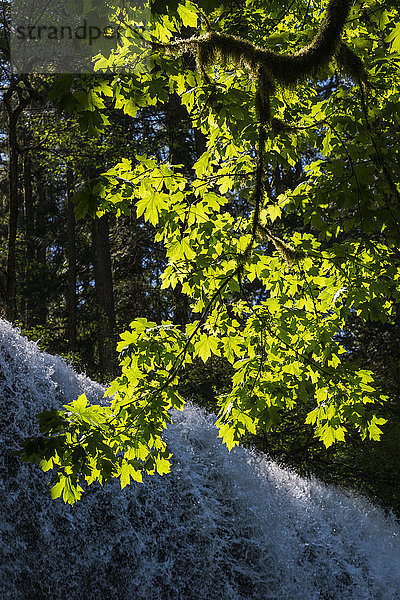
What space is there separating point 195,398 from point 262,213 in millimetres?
5809

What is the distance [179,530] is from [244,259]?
9.19ft

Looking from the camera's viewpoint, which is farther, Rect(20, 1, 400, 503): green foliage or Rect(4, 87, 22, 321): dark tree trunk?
Rect(4, 87, 22, 321): dark tree trunk

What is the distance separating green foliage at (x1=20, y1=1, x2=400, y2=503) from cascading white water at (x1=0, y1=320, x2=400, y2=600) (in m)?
0.70

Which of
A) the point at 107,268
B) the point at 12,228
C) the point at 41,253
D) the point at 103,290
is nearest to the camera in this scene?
the point at 12,228

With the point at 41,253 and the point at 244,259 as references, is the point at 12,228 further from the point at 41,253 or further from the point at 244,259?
the point at 41,253

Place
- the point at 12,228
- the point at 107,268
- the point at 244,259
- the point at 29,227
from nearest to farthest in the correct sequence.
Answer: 1. the point at 244,259
2. the point at 12,228
3. the point at 107,268
4. the point at 29,227

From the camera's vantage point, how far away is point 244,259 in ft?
12.9

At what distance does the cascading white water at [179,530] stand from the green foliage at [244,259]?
70cm

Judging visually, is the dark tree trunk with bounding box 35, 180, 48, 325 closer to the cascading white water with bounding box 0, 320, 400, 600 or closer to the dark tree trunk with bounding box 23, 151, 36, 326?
the dark tree trunk with bounding box 23, 151, 36, 326

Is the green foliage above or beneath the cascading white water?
above

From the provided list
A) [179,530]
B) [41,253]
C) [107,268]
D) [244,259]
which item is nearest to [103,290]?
[107,268]

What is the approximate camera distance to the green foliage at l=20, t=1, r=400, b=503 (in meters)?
3.33

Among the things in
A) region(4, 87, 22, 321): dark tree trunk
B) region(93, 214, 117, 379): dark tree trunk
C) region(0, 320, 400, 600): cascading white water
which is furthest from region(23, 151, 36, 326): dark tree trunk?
region(0, 320, 400, 600): cascading white water

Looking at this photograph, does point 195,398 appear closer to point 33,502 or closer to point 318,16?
point 33,502
